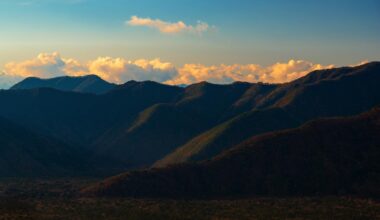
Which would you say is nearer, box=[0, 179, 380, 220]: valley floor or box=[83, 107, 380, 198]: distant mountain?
box=[0, 179, 380, 220]: valley floor

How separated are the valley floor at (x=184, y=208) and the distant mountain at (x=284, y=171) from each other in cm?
951

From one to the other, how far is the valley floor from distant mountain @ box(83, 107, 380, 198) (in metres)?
9.51

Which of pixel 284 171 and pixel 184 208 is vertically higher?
pixel 284 171

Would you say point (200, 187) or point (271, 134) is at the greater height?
point (271, 134)

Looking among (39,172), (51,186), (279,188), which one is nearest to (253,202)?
(279,188)

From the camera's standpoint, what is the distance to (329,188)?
426 feet

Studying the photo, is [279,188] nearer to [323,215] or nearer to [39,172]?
[323,215]

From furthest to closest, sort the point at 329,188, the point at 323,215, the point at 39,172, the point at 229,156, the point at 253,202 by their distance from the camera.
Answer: the point at 39,172, the point at 229,156, the point at 329,188, the point at 253,202, the point at 323,215

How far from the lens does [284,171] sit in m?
139

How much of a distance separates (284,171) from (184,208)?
126ft

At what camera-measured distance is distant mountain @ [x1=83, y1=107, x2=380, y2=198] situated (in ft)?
432

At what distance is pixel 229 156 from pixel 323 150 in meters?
26.1

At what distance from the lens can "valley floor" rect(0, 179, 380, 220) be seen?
331 feet

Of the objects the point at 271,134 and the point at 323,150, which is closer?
the point at 323,150
